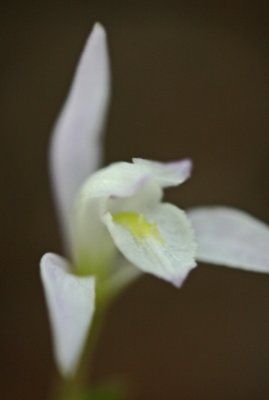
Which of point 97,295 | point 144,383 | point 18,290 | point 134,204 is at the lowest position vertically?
point 144,383

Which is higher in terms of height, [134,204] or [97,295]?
[134,204]

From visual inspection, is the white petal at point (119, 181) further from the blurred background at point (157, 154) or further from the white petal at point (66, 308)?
the blurred background at point (157, 154)

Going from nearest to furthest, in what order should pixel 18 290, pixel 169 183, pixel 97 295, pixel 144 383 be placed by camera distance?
pixel 169 183
pixel 97 295
pixel 144 383
pixel 18 290

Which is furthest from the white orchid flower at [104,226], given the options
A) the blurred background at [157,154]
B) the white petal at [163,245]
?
the blurred background at [157,154]

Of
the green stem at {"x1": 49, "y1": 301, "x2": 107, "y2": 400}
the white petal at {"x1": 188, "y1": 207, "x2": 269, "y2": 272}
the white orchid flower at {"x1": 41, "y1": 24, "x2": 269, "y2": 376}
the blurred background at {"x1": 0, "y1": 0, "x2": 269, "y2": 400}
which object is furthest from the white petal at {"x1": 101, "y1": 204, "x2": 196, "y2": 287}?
the blurred background at {"x1": 0, "y1": 0, "x2": 269, "y2": 400}

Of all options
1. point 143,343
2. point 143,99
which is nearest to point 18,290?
point 143,343

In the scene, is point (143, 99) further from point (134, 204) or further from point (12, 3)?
point (134, 204)

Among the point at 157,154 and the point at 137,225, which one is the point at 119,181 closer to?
the point at 137,225
